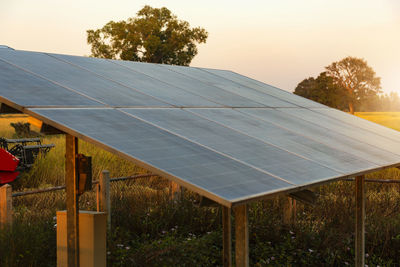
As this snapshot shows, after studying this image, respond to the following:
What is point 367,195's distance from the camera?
13047 millimetres

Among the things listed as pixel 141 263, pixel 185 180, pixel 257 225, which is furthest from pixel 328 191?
pixel 185 180

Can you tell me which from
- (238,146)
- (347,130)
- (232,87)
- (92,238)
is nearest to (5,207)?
(92,238)

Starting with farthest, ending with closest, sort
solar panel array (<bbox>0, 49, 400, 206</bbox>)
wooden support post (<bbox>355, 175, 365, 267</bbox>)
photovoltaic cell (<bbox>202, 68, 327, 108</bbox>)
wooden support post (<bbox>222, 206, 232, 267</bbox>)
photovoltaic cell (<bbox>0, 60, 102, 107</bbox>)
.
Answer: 1. photovoltaic cell (<bbox>202, 68, 327, 108</bbox>)
2. wooden support post (<bbox>355, 175, 365, 267</bbox>)
3. wooden support post (<bbox>222, 206, 232, 267</bbox>)
4. photovoltaic cell (<bbox>0, 60, 102, 107</bbox>)
5. solar panel array (<bbox>0, 49, 400, 206</bbox>)

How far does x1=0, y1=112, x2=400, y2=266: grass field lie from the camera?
7.62 m

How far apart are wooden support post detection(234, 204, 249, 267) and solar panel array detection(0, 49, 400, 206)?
0.65 m

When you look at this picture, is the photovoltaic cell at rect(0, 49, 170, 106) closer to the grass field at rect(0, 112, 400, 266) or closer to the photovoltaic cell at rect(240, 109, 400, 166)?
the photovoltaic cell at rect(240, 109, 400, 166)

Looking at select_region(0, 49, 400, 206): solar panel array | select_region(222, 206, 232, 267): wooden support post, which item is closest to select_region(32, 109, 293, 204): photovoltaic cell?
select_region(0, 49, 400, 206): solar panel array

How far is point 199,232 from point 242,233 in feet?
17.2

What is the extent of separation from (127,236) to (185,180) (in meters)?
5.93

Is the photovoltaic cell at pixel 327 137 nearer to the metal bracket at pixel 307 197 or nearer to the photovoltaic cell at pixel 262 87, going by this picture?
the metal bracket at pixel 307 197

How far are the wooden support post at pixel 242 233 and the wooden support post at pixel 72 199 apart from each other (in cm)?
165

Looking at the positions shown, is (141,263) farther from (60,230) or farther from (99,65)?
(99,65)

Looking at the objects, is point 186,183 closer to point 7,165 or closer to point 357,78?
point 7,165

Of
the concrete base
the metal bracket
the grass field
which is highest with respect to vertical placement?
the metal bracket
